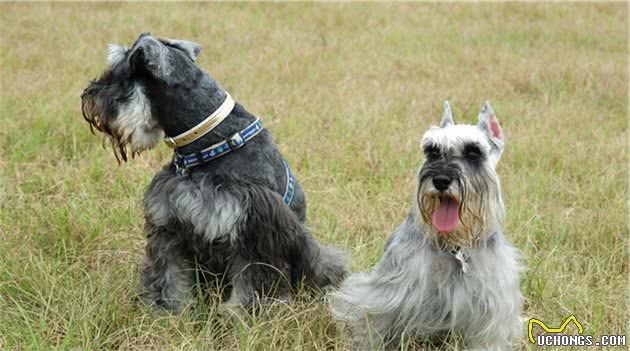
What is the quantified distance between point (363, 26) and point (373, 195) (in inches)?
293

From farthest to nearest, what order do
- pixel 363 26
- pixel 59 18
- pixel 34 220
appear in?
pixel 363 26 < pixel 59 18 < pixel 34 220

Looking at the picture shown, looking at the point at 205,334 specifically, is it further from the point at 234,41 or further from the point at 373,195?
the point at 234,41

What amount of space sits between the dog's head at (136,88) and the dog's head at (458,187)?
1.53m

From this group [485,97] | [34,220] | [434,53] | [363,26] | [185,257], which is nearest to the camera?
[185,257]

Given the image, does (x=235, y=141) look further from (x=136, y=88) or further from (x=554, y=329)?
(x=554, y=329)

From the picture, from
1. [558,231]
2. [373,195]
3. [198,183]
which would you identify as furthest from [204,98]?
[558,231]

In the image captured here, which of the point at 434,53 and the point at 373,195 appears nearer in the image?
→ the point at 373,195

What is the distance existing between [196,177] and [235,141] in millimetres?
324

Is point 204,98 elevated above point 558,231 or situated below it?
above

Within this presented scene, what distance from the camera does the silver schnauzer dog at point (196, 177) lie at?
4156 millimetres

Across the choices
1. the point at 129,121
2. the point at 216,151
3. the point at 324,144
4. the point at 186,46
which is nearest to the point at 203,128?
the point at 216,151

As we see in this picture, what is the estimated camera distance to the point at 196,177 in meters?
4.27

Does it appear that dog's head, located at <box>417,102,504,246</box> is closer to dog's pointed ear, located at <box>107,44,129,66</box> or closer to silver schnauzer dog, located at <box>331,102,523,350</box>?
silver schnauzer dog, located at <box>331,102,523,350</box>

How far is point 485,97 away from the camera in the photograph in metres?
9.40
